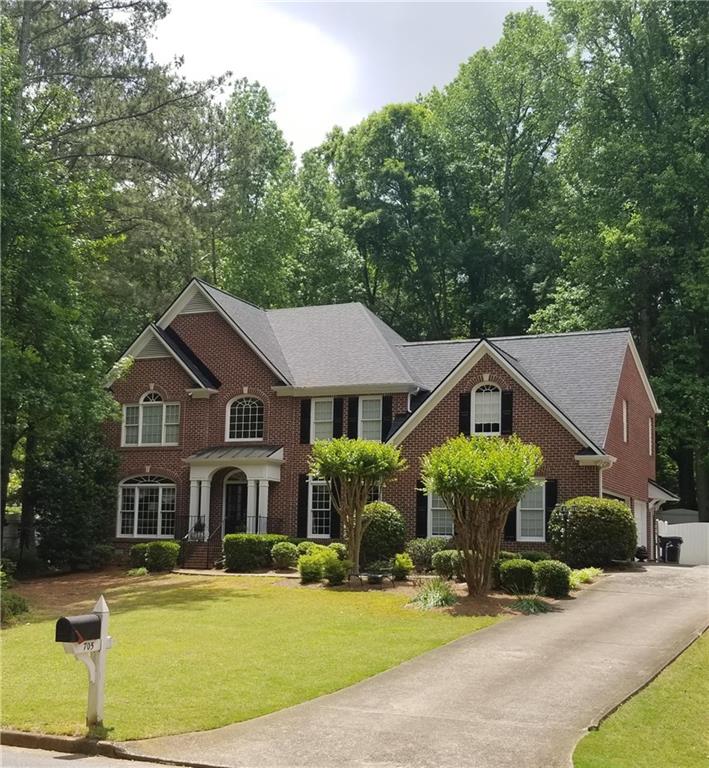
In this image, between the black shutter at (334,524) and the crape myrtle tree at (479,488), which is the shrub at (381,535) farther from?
the crape myrtle tree at (479,488)

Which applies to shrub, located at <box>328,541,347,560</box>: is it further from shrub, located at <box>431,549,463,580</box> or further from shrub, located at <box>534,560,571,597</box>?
shrub, located at <box>534,560,571,597</box>

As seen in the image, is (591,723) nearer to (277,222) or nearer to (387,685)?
(387,685)

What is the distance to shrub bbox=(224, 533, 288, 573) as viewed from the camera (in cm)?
2691

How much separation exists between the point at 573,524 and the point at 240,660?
1325 cm

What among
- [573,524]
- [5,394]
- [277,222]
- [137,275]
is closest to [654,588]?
[573,524]

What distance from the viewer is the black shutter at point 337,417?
30.3 metres

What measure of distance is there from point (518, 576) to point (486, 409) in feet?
28.0

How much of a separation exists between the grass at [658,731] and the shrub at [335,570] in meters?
11.0

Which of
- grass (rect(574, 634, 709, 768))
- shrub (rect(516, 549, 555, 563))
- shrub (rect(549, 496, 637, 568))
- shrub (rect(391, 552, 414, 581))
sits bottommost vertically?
grass (rect(574, 634, 709, 768))

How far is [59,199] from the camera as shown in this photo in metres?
25.0

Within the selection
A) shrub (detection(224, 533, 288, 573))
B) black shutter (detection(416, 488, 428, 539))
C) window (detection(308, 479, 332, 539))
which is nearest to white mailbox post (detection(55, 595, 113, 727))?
shrub (detection(224, 533, 288, 573))

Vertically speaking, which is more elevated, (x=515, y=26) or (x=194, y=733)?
(x=515, y=26)

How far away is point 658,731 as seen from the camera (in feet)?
30.6

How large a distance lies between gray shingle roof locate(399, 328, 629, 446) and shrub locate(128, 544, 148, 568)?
34.4ft
